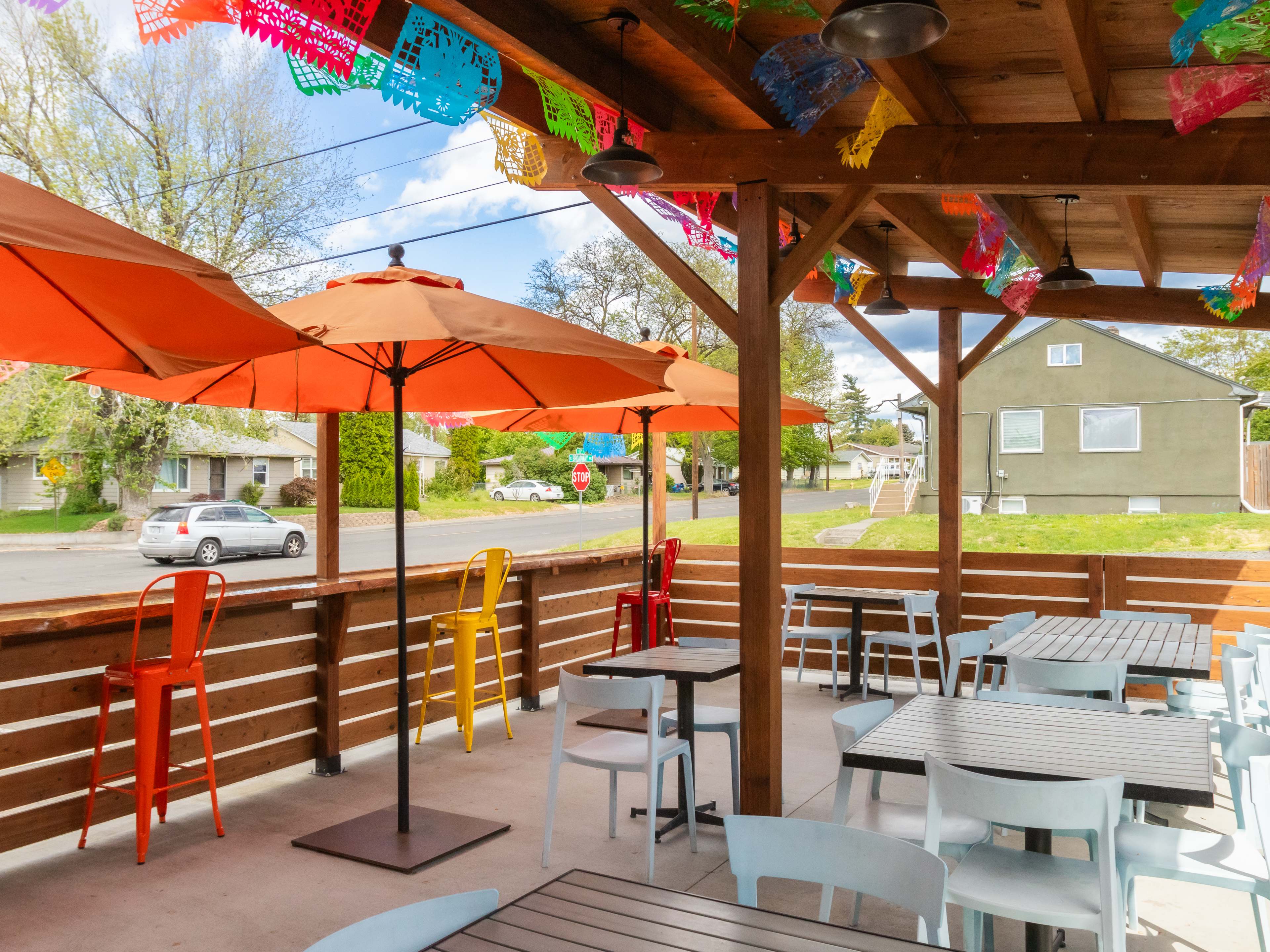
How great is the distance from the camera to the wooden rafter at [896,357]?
24.1 feet

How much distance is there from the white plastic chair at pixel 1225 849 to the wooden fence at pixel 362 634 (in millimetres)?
1698

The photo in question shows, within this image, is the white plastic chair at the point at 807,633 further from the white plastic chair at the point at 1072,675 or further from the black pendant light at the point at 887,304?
the white plastic chair at the point at 1072,675

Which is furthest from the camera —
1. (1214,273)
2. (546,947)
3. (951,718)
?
(1214,273)

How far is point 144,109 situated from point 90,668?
15.2 metres

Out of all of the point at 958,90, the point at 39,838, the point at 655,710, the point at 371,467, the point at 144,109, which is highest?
the point at 144,109

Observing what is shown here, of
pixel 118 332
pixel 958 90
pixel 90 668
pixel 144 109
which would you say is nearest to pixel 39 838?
pixel 90 668

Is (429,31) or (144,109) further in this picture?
(144,109)

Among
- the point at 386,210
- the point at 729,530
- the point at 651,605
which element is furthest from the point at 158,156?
the point at 651,605

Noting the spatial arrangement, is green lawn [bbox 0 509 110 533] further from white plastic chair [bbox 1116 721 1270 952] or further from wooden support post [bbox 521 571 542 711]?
white plastic chair [bbox 1116 721 1270 952]

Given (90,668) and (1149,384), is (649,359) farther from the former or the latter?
(1149,384)

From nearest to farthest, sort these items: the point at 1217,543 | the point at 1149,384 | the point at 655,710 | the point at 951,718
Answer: the point at 951,718 < the point at 655,710 < the point at 1217,543 < the point at 1149,384

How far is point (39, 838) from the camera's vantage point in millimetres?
3809

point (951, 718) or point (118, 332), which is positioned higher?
point (118, 332)

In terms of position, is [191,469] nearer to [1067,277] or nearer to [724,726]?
[724,726]
